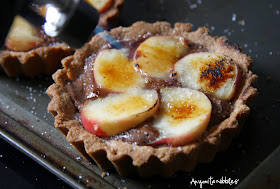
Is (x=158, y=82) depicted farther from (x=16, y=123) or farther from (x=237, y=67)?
(x=16, y=123)

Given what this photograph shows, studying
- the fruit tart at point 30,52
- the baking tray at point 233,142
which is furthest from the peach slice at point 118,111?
the fruit tart at point 30,52

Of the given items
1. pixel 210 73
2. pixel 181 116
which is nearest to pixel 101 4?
pixel 210 73

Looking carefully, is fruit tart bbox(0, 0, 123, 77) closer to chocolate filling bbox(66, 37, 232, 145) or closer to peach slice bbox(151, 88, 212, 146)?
chocolate filling bbox(66, 37, 232, 145)

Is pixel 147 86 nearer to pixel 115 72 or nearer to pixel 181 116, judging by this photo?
pixel 115 72

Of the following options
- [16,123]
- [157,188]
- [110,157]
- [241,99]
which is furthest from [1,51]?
[241,99]

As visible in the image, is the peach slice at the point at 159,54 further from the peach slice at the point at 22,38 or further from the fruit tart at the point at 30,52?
the peach slice at the point at 22,38

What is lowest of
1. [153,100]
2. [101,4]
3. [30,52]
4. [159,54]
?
[30,52]

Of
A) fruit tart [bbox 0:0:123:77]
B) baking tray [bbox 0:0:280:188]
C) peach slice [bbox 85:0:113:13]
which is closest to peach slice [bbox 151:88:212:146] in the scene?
baking tray [bbox 0:0:280:188]
